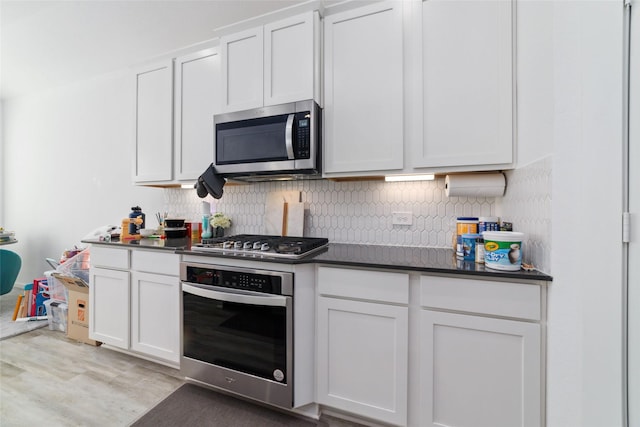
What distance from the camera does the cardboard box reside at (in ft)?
7.82

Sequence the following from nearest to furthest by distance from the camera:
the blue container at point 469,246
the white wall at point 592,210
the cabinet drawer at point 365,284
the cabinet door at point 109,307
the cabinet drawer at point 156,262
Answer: the white wall at point 592,210 → the cabinet drawer at point 365,284 → the blue container at point 469,246 → the cabinet drawer at point 156,262 → the cabinet door at point 109,307

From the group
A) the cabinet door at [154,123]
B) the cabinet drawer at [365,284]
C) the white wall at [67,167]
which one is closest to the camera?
the cabinet drawer at [365,284]

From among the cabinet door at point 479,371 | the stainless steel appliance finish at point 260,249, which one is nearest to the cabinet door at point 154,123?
the stainless steel appliance finish at point 260,249

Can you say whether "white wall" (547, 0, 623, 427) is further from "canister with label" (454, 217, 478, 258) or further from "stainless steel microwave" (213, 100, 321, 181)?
"stainless steel microwave" (213, 100, 321, 181)

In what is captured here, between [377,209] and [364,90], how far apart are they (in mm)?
828

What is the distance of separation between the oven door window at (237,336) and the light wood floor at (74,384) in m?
0.41

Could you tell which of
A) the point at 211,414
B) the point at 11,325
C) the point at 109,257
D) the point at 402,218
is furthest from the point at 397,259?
the point at 11,325

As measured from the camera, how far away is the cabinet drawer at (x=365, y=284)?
4.37ft

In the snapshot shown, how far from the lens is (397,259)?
1456mm

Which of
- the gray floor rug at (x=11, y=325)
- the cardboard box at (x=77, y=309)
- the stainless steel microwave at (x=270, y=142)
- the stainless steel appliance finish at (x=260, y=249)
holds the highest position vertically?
the stainless steel microwave at (x=270, y=142)

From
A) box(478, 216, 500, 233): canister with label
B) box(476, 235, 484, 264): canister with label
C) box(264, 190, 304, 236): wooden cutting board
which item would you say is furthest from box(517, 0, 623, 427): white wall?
box(264, 190, 304, 236): wooden cutting board

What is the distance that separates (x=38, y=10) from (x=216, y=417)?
135 inches

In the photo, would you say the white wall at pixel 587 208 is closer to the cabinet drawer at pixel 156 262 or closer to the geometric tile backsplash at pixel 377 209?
the geometric tile backsplash at pixel 377 209

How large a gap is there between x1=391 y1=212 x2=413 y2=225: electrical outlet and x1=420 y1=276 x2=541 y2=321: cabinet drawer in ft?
2.19
